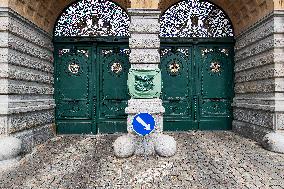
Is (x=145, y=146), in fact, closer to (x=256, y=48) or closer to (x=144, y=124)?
(x=144, y=124)

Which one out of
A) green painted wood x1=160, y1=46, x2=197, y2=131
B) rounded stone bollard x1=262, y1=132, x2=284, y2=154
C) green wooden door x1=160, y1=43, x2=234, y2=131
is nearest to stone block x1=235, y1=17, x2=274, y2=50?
green wooden door x1=160, y1=43, x2=234, y2=131

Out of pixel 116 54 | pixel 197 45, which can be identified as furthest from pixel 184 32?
pixel 116 54

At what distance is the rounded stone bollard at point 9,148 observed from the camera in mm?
5812

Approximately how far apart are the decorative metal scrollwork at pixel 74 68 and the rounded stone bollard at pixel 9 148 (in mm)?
3575

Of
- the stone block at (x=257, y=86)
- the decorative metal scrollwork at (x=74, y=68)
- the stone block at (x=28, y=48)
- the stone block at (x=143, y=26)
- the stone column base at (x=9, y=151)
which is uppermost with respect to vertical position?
the stone block at (x=143, y=26)

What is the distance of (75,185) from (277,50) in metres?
6.18

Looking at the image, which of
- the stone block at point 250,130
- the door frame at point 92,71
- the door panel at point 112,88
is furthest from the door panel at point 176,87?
the door frame at point 92,71

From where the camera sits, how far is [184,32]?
9406 mm

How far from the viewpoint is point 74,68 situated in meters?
9.16

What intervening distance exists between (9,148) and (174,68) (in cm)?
592

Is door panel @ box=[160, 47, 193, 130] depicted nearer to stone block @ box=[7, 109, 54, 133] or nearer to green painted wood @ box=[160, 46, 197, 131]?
green painted wood @ box=[160, 46, 197, 131]

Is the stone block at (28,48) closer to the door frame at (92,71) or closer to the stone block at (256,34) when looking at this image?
the door frame at (92,71)

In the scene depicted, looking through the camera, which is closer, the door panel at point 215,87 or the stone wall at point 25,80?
the stone wall at point 25,80

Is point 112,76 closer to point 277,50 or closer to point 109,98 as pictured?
point 109,98
